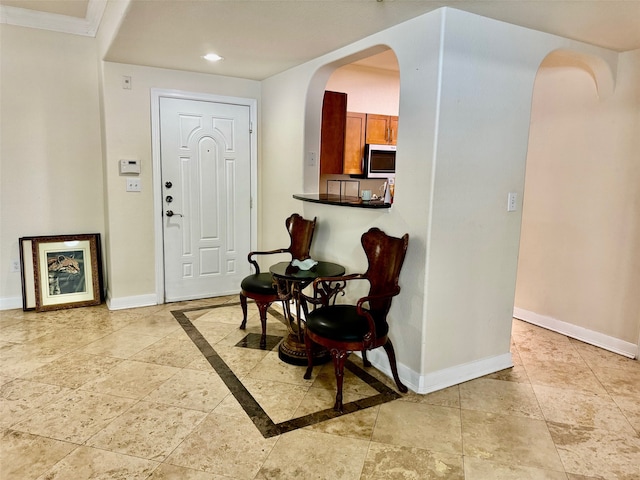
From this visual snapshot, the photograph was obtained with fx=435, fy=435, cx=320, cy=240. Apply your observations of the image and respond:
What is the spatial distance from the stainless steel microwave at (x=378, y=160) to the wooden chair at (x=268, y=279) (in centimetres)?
135

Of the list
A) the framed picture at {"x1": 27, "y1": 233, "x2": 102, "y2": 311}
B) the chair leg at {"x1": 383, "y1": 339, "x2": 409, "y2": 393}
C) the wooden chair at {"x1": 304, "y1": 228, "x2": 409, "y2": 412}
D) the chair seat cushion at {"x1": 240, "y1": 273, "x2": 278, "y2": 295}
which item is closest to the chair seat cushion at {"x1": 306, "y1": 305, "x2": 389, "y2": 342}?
the wooden chair at {"x1": 304, "y1": 228, "x2": 409, "y2": 412}

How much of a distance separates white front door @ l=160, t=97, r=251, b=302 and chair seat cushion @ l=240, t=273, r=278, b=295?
1207 millimetres

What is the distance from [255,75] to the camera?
4.18m

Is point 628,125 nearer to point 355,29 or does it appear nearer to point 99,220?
point 355,29

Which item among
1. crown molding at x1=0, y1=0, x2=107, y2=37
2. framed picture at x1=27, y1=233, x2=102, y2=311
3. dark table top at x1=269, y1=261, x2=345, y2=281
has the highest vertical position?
crown molding at x1=0, y1=0, x2=107, y2=37

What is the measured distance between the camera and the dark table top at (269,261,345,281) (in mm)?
2871

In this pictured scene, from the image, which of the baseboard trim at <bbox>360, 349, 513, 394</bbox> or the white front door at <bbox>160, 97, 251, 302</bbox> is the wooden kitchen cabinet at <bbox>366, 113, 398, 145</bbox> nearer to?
the white front door at <bbox>160, 97, 251, 302</bbox>

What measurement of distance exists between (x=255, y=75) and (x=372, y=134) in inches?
56.2

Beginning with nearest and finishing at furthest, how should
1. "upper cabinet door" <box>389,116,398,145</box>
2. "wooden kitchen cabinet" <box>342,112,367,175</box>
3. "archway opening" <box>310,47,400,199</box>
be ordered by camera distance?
"archway opening" <box>310,47,400,199</box>
"wooden kitchen cabinet" <box>342,112,367,175</box>
"upper cabinet door" <box>389,116,398,145</box>

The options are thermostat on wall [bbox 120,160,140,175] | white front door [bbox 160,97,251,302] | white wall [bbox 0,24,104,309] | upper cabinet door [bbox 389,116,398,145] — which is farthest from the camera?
upper cabinet door [bbox 389,116,398,145]

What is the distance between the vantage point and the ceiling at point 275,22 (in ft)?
7.65

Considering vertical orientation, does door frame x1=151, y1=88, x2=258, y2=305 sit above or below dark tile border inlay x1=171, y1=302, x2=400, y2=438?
above

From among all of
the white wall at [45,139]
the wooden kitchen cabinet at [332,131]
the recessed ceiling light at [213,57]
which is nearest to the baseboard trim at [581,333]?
the wooden kitchen cabinet at [332,131]

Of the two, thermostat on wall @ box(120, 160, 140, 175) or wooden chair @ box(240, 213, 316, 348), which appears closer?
wooden chair @ box(240, 213, 316, 348)
